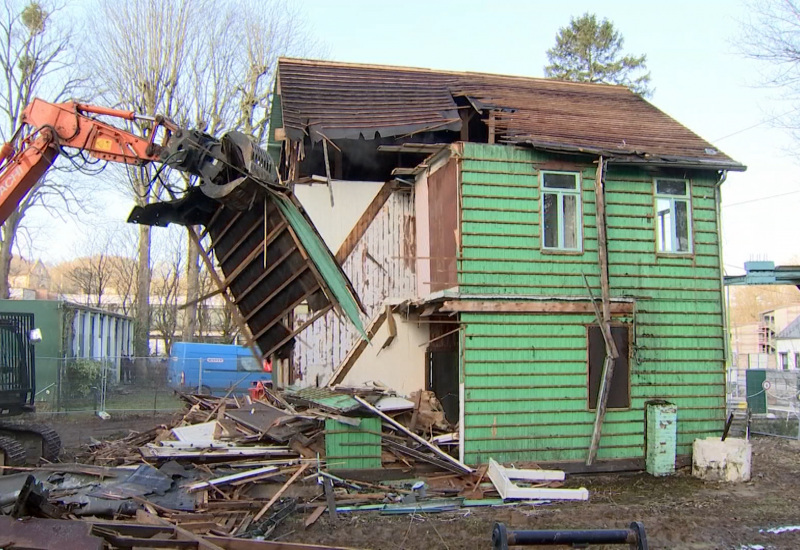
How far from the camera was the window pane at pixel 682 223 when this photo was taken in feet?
46.9

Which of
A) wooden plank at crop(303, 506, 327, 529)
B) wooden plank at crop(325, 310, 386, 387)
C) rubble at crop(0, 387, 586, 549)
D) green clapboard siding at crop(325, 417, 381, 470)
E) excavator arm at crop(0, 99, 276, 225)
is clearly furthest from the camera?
wooden plank at crop(325, 310, 386, 387)

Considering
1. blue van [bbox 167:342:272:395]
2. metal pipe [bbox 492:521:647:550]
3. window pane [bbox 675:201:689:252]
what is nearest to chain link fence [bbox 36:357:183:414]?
blue van [bbox 167:342:272:395]

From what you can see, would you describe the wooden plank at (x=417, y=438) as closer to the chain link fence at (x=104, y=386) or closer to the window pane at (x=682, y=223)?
the window pane at (x=682, y=223)

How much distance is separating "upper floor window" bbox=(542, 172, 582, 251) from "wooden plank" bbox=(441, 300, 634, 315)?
3.83ft

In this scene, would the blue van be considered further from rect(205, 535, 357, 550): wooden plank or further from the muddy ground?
rect(205, 535, 357, 550): wooden plank

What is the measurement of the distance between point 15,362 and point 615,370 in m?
11.6

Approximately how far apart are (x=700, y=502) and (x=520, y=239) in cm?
567

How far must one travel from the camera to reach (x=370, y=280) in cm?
1625

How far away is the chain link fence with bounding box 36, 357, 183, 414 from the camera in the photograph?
21531 mm

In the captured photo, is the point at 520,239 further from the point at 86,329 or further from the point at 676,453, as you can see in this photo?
the point at 86,329

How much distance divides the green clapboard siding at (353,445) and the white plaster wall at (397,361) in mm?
3621

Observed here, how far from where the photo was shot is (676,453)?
13711 millimetres

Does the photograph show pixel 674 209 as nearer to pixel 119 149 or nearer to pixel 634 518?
pixel 634 518

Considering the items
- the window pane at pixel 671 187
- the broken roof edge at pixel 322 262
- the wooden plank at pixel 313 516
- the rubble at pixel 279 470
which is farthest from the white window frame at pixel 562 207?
the wooden plank at pixel 313 516
